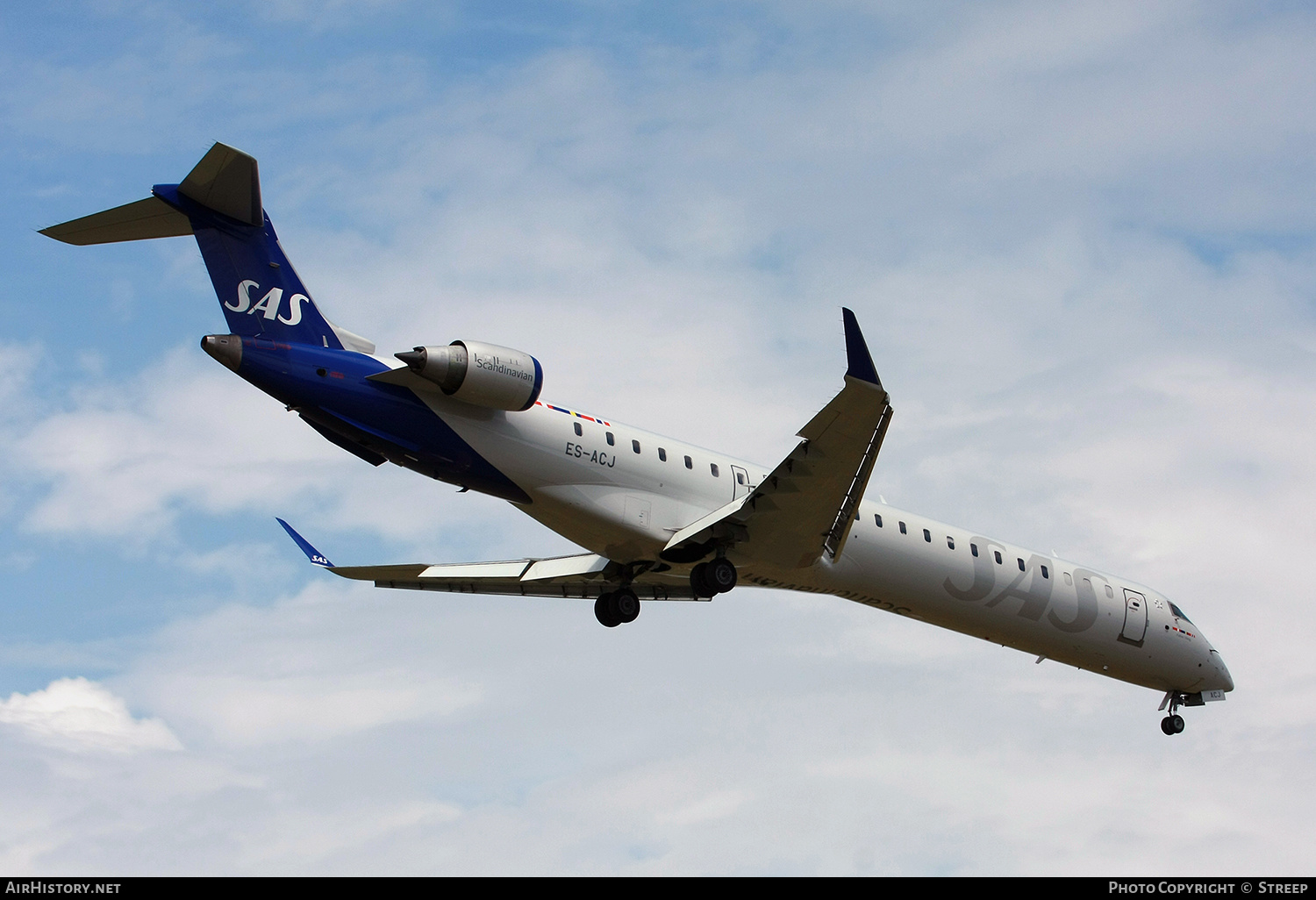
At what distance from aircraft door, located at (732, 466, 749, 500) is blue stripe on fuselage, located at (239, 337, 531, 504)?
5.11 metres

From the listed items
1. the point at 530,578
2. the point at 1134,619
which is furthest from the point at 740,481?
the point at 1134,619

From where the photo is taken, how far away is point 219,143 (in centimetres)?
2017

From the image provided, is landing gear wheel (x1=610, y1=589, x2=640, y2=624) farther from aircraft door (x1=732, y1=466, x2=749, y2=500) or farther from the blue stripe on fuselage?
the blue stripe on fuselage

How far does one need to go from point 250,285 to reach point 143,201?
2.02 metres

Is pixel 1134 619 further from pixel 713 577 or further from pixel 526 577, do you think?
pixel 526 577

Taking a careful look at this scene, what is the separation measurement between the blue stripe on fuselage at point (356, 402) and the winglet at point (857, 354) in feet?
20.4

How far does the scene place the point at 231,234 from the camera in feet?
68.7

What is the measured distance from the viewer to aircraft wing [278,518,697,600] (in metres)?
26.0

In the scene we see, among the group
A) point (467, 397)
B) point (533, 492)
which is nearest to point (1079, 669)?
point (533, 492)

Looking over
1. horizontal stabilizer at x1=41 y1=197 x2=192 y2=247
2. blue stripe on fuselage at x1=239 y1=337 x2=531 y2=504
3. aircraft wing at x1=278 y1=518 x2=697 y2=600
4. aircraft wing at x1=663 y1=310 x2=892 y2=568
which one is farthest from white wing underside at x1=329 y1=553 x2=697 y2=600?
horizontal stabilizer at x1=41 y1=197 x2=192 y2=247

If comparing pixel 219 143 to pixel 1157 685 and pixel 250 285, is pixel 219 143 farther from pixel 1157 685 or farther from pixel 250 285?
pixel 1157 685

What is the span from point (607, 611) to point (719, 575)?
3.51m
